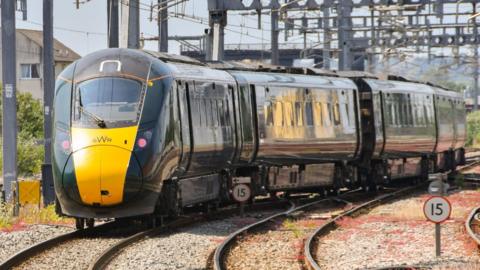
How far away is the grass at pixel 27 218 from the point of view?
20.1 m

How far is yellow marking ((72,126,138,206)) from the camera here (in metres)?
17.5

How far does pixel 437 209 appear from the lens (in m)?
15.9

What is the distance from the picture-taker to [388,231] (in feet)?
63.6

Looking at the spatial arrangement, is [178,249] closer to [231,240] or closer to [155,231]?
[231,240]

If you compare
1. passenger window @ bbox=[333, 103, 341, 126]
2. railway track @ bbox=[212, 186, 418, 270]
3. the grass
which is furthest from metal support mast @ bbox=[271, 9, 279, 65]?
→ the grass

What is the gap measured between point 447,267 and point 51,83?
1353cm

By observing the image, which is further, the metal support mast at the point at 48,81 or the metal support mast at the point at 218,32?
the metal support mast at the point at 218,32

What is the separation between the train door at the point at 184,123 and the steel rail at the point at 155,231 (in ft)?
3.34

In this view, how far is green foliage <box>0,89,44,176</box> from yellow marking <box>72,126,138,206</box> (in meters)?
24.7

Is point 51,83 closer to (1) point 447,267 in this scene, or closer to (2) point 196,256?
(2) point 196,256

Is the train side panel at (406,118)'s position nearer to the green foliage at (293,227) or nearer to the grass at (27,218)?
the green foliage at (293,227)

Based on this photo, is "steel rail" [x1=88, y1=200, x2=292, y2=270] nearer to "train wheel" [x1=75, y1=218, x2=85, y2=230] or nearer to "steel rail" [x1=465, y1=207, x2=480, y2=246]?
"train wheel" [x1=75, y1=218, x2=85, y2=230]

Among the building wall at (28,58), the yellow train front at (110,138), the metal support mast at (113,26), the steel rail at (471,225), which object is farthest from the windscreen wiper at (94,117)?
the building wall at (28,58)

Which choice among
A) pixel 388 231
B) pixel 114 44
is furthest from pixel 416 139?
pixel 388 231
